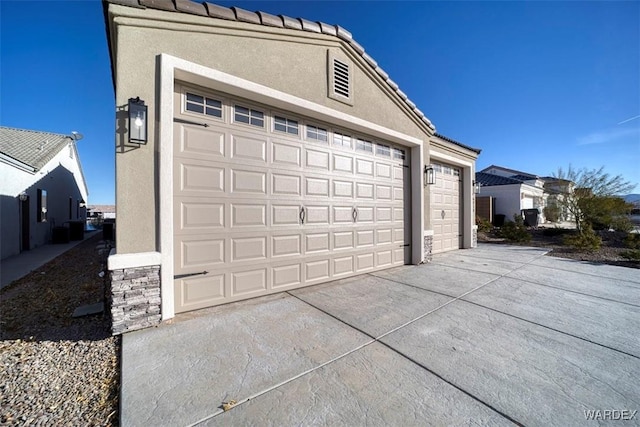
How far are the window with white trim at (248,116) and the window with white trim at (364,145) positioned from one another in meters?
2.26

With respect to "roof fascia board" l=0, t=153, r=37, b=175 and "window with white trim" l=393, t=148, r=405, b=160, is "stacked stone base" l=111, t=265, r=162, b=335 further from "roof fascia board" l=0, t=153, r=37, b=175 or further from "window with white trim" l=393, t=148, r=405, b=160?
"roof fascia board" l=0, t=153, r=37, b=175

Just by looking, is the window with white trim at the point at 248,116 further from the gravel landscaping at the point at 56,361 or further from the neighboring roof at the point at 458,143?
the neighboring roof at the point at 458,143

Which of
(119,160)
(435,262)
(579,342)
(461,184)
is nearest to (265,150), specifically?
(119,160)

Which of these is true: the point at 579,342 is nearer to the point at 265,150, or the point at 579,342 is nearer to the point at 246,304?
the point at 246,304

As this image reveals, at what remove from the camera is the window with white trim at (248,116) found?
12.5 feet

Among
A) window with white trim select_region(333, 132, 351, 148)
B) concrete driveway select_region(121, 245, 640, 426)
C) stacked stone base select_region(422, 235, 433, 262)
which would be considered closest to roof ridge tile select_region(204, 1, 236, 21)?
window with white trim select_region(333, 132, 351, 148)

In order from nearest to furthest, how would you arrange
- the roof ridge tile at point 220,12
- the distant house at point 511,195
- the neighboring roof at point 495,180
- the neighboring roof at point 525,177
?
the roof ridge tile at point 220,12 < the distant house at point 511,195 < the neighboring roof at point 495,180 < the neighboring roof at point 525,177

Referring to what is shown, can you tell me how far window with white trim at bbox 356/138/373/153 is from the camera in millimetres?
5354

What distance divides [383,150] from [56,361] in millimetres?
6199

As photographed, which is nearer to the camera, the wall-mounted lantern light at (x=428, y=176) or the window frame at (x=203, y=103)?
the window frame at (x=203, y=103)

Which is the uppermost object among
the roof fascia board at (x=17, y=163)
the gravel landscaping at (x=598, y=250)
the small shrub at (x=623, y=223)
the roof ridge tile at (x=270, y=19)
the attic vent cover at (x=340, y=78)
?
the roof ridge tile at (x=270, y=19)

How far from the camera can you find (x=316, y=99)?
4434 mm

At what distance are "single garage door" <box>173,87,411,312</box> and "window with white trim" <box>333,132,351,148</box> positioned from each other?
0.07ft

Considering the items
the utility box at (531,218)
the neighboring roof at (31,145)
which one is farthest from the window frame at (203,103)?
the utility box at (531,218)
